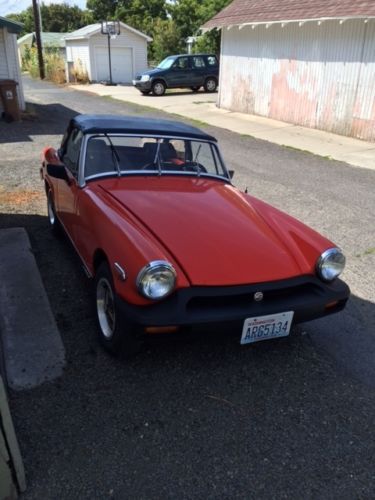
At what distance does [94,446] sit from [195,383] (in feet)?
2.53

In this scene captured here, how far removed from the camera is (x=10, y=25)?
44.0ft

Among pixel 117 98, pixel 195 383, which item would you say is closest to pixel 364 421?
pixel 195 383

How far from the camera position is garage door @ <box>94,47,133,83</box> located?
3020cm

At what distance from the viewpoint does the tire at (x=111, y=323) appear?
2793 millimetres

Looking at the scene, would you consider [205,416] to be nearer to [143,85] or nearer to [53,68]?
[143,85]

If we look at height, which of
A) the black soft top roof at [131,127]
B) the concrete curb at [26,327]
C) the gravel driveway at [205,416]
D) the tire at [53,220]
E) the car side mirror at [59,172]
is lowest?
the gravel driveway at [205,416]

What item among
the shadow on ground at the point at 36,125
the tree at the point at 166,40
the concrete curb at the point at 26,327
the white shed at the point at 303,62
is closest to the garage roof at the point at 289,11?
the white shed at the point at 303,62

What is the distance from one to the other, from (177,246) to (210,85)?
22.5 meters

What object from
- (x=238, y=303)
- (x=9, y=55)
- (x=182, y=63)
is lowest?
(x=238, y=303)

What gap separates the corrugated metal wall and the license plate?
1051cm

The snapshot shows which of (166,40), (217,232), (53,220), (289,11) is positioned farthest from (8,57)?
(166,40)

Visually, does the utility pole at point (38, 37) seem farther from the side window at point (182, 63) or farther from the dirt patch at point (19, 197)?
the dirt patch at point (19, 197)

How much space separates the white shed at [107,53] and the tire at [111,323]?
29806 mm

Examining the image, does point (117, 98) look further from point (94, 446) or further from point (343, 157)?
point (94, 446)
